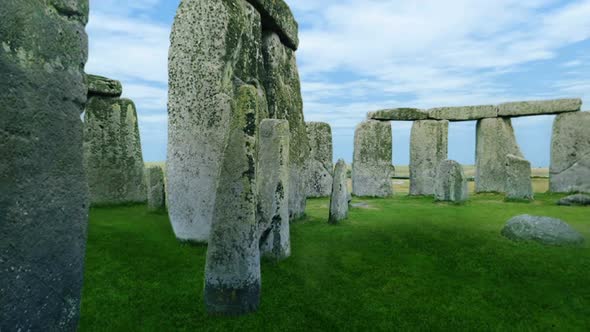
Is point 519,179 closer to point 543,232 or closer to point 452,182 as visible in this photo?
point 452,182

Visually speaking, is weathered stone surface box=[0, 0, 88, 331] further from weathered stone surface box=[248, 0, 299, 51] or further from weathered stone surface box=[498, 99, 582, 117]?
weathered stone surface box=[498, 99, 582, 117]

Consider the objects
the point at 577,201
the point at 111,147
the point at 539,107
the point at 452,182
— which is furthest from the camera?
the point at 539,107

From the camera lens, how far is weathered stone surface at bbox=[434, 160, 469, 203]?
35.1 ft

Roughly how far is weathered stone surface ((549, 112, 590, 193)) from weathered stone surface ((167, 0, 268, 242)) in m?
11.6

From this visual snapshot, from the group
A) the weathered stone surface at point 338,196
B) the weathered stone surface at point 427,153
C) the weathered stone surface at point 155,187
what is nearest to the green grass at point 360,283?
the weathered stone surface at point 338,196

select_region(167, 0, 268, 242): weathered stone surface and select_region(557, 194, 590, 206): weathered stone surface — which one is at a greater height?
select_region(167, 0, 268, 242): weathered stone surface

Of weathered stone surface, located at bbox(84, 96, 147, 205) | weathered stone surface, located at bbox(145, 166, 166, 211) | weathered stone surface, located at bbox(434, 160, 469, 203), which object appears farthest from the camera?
weathered stone surface, located at bbox(434, 160, 469, 203)

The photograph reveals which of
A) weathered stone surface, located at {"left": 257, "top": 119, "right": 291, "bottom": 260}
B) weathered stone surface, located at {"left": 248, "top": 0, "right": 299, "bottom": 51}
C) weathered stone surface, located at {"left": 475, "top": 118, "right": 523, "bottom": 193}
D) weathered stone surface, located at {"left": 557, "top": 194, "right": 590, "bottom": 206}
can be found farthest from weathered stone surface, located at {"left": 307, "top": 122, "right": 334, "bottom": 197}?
weathered stone surface, located at {"left": 257, "top": 119, "right": 291, "bottom": 260}

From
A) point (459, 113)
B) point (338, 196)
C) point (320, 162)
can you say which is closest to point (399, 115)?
point (459, 113)

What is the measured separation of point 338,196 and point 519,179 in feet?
20.2

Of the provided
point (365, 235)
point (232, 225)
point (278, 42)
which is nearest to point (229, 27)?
point (278, 42)

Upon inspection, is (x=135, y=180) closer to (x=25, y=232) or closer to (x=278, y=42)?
(x=278, y=42)

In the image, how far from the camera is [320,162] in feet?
42.3

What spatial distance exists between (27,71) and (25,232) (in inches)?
34.5
